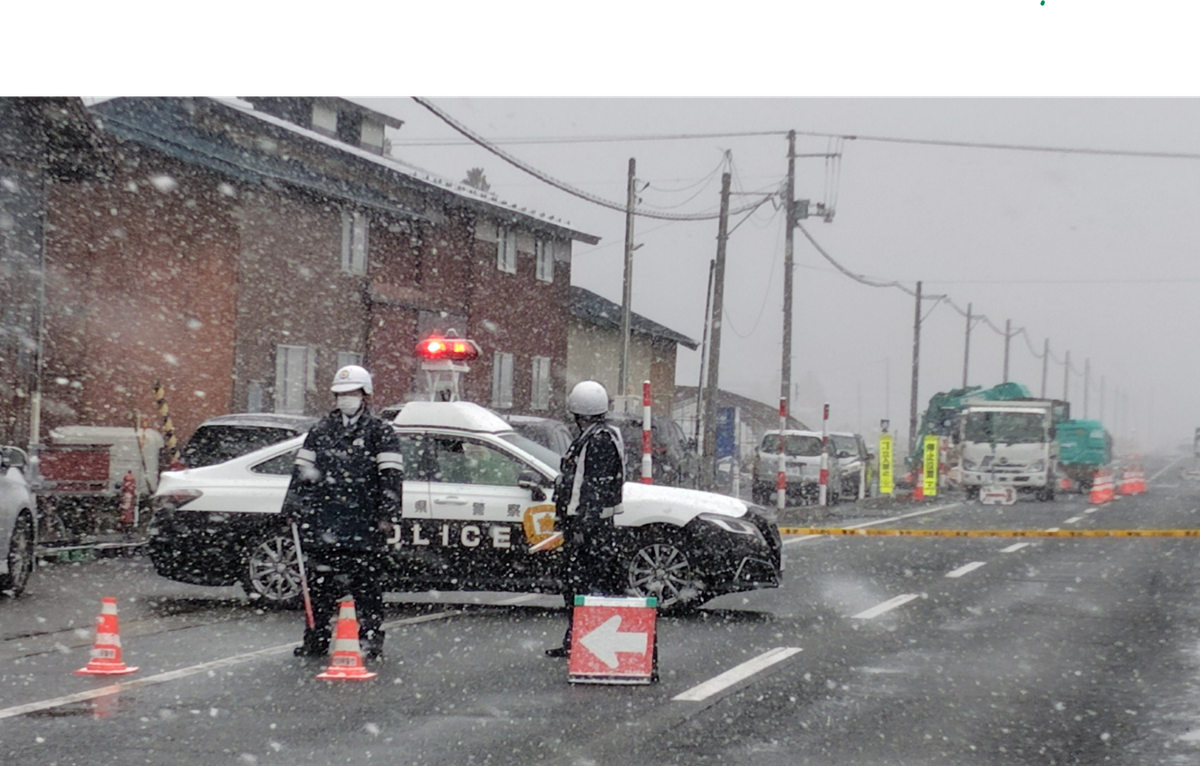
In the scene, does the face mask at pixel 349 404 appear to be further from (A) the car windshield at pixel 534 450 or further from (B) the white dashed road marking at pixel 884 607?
(B) the white dashed road marking at pixel 884 607

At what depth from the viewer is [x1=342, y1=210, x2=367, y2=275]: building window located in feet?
108

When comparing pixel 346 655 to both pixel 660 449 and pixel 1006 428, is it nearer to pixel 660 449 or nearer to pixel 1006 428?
pixel 660 449

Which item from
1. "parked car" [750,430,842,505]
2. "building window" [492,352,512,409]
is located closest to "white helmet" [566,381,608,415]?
"parked car" [750,430,842,505]

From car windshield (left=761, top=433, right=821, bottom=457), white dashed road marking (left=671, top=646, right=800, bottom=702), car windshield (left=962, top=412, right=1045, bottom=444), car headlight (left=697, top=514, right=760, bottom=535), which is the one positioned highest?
car windshield (left=962, top=412, right=1045, bottom=444)

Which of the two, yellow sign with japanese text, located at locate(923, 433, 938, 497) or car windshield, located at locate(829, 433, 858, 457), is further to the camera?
yellow sign with japanese text, located at locate(923, 433, 938, 497)

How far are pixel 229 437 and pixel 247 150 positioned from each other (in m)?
15.0

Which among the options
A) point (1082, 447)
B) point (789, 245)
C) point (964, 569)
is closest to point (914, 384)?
point (1082, 447)

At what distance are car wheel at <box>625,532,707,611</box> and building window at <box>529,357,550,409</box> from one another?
3058 centimetres

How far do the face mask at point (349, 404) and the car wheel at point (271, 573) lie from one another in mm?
2677

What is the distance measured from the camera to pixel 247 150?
30516mm

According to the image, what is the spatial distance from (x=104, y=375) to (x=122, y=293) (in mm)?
1606

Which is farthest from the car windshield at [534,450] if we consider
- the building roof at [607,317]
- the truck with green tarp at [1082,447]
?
the truck with green tarp at [1082,447]

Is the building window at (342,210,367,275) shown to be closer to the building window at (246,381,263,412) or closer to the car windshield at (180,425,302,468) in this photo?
the building window at (246,381,263,412)

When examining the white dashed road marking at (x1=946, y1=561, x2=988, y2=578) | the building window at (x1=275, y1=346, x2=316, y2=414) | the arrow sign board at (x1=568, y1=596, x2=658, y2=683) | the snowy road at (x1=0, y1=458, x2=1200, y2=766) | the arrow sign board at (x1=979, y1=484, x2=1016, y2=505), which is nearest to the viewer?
the snowy road at (x1=0, y1=458, x2=1200, y2=766)
